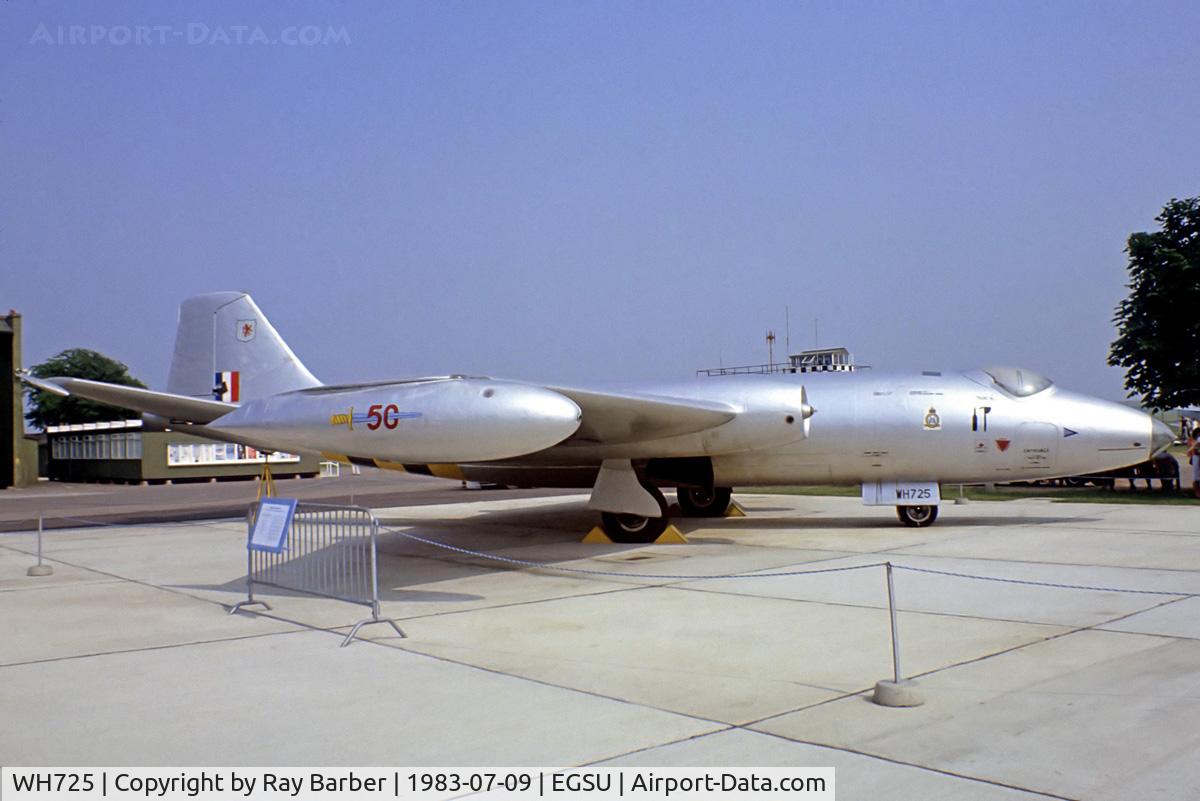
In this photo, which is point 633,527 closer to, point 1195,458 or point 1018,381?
point 1018,381

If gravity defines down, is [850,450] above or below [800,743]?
above

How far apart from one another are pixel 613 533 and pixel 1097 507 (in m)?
9.55

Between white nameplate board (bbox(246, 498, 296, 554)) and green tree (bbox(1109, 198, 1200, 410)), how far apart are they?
19.5m

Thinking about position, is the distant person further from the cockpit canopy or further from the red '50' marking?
the red '50' marking

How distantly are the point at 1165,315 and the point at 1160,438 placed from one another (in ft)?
32.1

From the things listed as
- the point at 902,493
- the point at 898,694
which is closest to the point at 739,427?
the point at 902,493

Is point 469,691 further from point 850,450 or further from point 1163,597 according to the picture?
point 850,450

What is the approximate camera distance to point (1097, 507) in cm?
1734

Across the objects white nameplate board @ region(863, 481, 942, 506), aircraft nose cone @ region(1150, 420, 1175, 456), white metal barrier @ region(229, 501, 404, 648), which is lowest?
white metal barrier @ region(229, 501, 404, 648)

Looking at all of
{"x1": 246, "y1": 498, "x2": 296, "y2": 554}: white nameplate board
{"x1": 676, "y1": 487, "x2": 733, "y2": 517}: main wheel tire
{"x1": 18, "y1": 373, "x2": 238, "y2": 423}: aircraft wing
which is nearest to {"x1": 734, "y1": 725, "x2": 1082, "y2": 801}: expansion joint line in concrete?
{"x1": 246, "y1": 498, "x2": 296, "y2": 554}: white nameplate board

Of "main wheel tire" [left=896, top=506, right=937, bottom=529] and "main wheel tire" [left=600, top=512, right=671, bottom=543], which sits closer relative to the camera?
"main wheel tire" [left=600, top=512, right=671, bottom=543]

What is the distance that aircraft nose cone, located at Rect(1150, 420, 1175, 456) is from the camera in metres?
13.3

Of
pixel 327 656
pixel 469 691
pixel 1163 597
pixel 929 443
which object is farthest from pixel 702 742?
pixel 929 443

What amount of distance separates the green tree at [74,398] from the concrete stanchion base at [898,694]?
65212 millimetres
